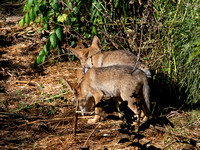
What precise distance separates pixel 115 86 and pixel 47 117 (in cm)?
122

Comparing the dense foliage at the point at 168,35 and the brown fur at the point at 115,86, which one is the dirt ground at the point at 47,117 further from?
the dense foliage at the point at 168,35

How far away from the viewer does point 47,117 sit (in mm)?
4719

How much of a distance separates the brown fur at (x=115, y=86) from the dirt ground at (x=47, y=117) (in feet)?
1.08

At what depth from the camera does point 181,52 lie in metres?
4.58

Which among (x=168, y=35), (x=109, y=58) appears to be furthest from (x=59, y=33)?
(x=168, y=35)

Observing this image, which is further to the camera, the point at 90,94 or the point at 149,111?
the point at 90,94

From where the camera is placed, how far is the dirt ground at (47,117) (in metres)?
3.76

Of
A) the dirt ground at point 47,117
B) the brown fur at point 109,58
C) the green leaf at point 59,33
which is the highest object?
the green leaf at point 59,33

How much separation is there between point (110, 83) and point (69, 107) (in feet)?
3.19

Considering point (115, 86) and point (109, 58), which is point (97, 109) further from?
point (109, 58)

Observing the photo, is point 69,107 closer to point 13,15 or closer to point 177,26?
point 177,26

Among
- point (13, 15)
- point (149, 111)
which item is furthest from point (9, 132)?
point (13, 15)

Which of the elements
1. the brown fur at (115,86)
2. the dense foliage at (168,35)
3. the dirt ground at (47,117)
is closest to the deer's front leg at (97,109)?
the brown fur at (115,86)

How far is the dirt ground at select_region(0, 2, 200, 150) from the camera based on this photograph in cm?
376
